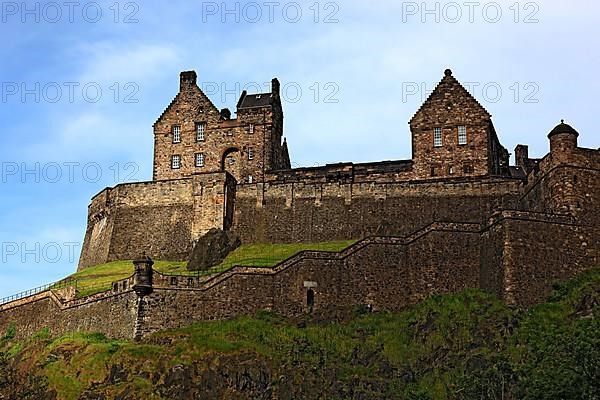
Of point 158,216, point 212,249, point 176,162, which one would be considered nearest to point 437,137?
point 212,249

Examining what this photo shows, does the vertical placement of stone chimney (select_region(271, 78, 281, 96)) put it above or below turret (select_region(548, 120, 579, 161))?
above

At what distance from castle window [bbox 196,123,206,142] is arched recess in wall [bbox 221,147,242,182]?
2595mm

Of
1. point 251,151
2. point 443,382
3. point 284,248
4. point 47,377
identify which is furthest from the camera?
point 251,151

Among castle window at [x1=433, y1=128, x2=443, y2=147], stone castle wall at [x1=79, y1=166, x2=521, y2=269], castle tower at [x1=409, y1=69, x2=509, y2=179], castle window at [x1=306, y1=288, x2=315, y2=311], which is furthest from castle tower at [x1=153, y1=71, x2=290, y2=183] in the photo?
castle window at [x1=306, y1=288, x2=315, y2=311]

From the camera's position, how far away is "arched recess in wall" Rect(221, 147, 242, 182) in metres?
84.9

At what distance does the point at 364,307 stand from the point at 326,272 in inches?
130

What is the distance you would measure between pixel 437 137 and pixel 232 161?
1735cm

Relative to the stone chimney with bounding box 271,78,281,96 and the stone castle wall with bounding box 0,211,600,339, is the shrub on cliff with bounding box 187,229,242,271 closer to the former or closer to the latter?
the stone castle wall with bounding box 0,211,600,339

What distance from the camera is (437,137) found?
3145 inches

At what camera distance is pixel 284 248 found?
240 feet

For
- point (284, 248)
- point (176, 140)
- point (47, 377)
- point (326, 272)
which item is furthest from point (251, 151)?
point (47, 377)

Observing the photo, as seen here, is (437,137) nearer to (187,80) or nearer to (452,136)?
(452,136)

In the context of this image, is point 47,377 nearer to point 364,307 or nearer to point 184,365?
point 184,365

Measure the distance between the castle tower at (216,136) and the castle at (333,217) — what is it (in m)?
0.12
